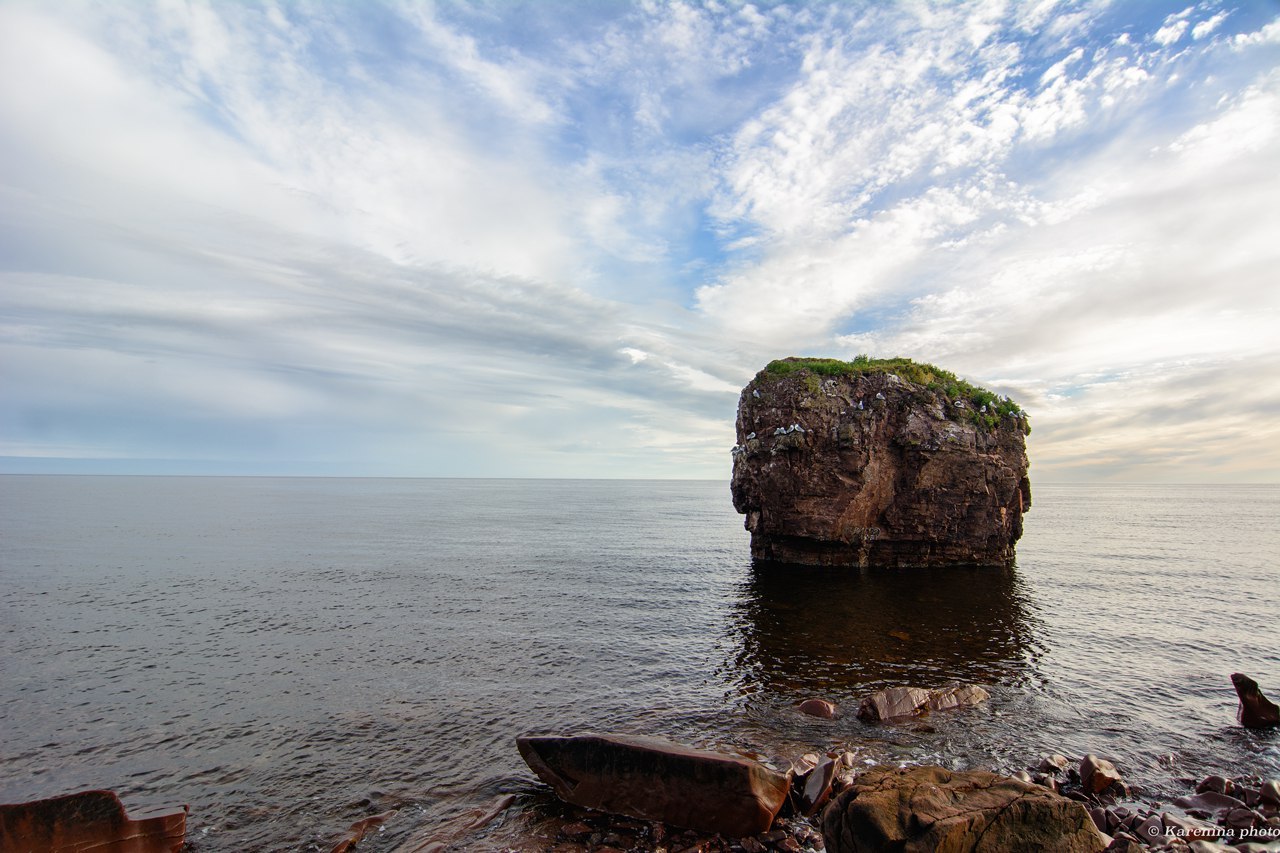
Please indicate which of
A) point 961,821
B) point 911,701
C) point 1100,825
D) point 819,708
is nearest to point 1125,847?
point 1100,825

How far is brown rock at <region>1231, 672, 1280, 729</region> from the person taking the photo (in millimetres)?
16859

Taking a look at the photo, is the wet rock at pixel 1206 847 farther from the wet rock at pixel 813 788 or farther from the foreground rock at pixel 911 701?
the foreground rock at pixel 911 701

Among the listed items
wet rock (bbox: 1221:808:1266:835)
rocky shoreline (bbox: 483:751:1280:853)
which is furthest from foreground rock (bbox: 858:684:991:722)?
wet rock (bbox: 1221:808:1266:835)

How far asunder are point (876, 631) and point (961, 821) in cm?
1959

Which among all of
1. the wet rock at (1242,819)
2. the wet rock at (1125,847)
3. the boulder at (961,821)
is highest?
the boulder at (961,821)

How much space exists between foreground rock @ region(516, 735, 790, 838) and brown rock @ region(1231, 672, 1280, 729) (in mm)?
15643

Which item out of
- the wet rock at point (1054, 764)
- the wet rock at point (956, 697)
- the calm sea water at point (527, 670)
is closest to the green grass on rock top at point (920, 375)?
the calm sea water at point (527, 670)

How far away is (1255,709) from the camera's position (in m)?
17.0

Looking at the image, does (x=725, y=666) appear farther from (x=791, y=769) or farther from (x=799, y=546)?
(x=799, y=546)

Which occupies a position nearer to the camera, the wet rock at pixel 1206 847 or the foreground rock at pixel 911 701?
the wet rock at pixel 1206 847

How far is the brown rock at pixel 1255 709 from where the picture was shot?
55.3ft

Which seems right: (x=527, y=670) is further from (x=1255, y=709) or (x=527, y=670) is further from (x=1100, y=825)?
(x=1255, y=709)

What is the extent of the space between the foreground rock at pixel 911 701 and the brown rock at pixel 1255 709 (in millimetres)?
6721

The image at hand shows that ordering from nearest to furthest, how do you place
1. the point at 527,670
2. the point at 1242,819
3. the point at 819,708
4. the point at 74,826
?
the point at 74,826
the point at 1242,819
the point at 819,708
the point at 527,670
